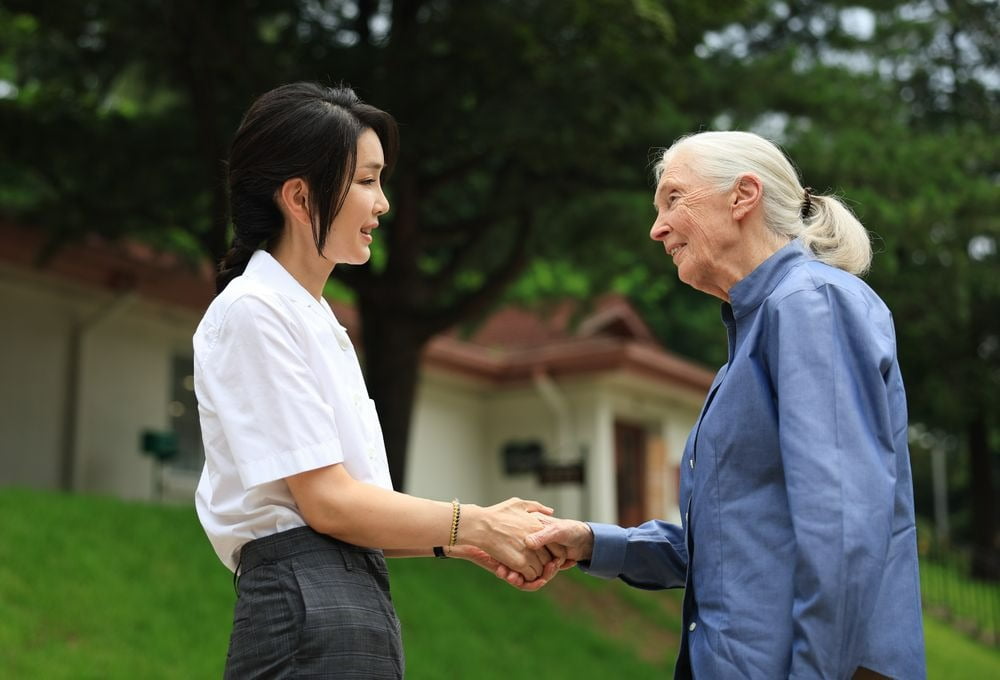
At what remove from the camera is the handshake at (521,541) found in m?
2.76

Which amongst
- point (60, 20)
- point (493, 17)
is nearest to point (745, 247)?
point (493, 17)

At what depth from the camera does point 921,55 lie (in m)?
19.7

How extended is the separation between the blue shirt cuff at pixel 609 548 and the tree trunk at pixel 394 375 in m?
9.68

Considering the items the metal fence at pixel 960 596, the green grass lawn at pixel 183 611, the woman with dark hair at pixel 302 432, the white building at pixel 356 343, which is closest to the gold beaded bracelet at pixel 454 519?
the woman with dark hair at pixel 302 432

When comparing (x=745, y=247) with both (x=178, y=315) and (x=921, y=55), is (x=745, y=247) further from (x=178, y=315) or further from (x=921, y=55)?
(x=921, y=55)

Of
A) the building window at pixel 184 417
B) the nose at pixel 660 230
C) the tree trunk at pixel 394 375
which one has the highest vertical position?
the nose at pixel 660 230

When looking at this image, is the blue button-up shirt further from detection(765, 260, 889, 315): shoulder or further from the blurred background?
the blurred background

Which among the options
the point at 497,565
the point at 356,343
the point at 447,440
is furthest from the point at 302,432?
Answer: the point at 447,440

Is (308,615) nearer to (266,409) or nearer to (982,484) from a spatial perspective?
(266,409)

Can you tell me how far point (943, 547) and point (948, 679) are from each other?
866cm

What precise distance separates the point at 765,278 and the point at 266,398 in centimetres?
111

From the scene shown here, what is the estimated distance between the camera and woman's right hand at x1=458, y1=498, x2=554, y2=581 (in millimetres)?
2729

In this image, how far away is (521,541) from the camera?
290 centimetres

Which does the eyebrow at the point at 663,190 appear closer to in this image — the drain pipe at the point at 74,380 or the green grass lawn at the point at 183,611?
the green grass lawn at the point at 183,611
